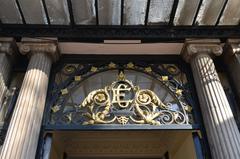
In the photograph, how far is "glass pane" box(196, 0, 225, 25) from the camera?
5078 mm

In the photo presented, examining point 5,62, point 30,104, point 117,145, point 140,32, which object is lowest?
point 30,104

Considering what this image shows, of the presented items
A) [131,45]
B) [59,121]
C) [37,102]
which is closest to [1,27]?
Answer: [37,102]

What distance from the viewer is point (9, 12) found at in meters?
5.15

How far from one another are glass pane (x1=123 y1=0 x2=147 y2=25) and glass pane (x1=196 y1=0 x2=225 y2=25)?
115 cm

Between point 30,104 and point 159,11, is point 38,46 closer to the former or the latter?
point 30,104

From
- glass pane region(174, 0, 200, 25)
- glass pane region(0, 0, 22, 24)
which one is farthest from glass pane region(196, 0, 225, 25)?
glass pane region(0, 0, 22, 24)

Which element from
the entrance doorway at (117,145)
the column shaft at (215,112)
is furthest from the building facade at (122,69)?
the entrance doorway at (117,145)

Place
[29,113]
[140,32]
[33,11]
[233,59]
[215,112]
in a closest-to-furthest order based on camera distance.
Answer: [29,113], [215,112], [33,11], [233,59], [140,32]

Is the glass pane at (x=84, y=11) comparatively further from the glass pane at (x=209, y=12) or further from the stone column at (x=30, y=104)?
the glass pane at (x=209, y=12)

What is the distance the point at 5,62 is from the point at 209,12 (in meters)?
4.18

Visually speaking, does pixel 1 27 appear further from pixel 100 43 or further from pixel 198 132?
pixel 198 132

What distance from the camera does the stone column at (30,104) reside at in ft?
13.2

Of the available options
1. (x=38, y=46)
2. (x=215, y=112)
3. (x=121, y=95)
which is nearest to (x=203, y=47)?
(x=215, y=112)

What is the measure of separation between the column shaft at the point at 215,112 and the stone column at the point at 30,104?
9.65 ft
